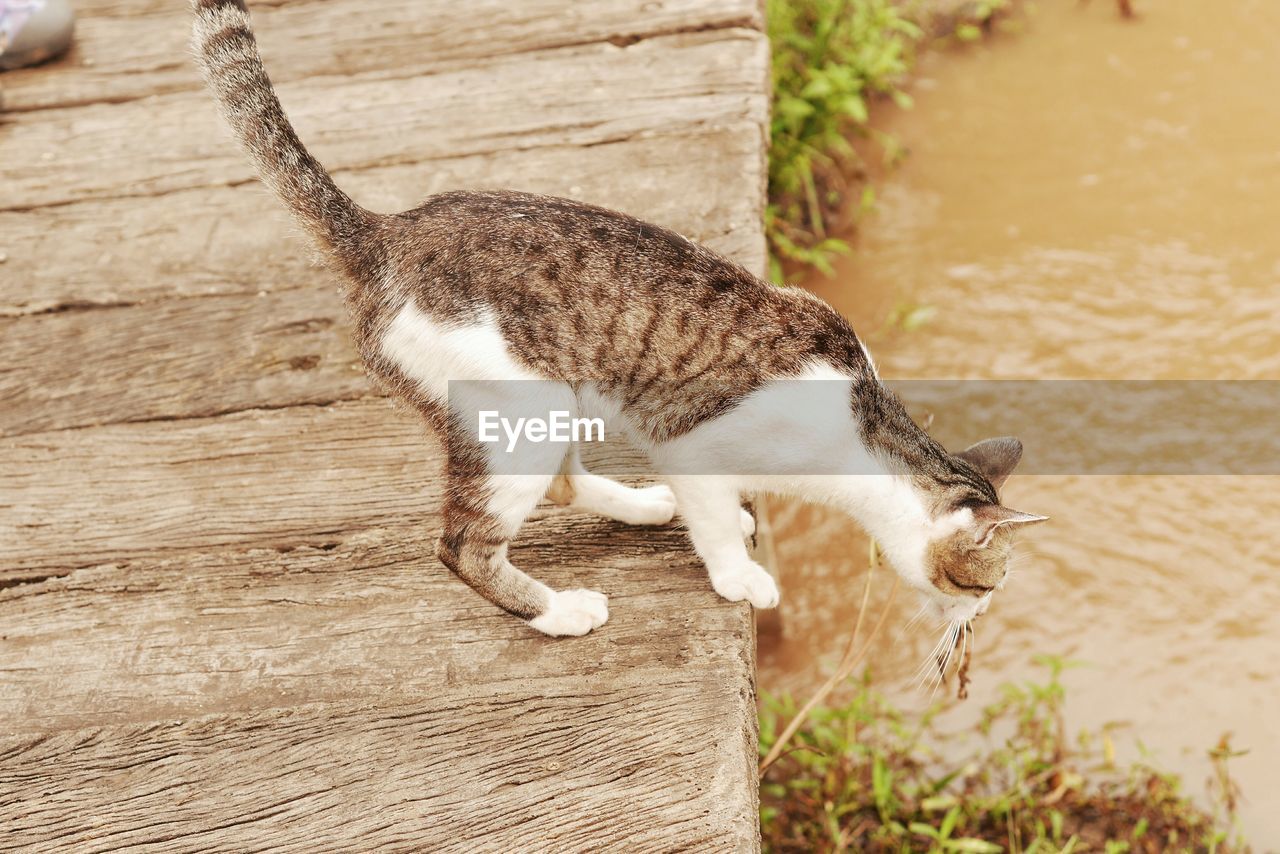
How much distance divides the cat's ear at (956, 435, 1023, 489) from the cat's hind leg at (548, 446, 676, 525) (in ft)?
2.15

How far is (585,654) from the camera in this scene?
2.05m

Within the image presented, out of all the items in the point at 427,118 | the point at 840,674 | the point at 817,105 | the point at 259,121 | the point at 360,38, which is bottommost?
the point at 840,674

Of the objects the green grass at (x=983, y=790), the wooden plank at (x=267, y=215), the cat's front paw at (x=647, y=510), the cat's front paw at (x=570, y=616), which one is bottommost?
the green grass at (x=983, y=790)

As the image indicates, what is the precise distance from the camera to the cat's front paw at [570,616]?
6.77 ft

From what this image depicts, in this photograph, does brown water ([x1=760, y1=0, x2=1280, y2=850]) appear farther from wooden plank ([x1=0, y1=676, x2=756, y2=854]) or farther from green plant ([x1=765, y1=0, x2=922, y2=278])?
wooden plank ([x1=0, y1=676, x2=756, y2=854])

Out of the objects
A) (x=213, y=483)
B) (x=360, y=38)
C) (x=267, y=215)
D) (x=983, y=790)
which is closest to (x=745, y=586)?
(x=213, y=483)

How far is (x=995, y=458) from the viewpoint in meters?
2.25

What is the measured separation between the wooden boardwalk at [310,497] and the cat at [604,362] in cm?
24

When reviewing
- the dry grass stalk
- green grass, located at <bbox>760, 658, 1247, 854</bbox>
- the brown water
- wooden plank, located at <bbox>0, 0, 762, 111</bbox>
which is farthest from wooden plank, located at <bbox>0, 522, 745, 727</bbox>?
wooden plank, located at <bbox>0, 0, 762, 111</bbox>

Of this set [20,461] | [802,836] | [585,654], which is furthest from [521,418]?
[802,836]

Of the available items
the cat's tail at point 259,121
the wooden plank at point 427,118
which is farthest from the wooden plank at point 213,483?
the wooden plank at point 427,118

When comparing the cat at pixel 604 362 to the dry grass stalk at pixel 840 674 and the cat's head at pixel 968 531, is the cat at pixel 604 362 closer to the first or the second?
the cat's head at pixel 968 531

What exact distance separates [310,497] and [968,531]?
1.46m

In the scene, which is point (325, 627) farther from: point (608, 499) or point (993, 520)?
point (993, 520)
